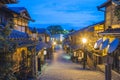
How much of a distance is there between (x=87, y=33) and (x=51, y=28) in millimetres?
94783

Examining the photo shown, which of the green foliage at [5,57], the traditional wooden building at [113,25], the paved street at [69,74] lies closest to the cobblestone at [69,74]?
the paved street at [69,74]

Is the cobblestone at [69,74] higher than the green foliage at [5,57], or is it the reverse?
the green foliage at [5,57]

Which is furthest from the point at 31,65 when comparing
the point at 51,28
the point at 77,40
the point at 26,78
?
the point at 51,28

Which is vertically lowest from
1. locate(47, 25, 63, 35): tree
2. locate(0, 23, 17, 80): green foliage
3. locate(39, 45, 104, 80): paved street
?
locate(39, 45, 104, 80): paved street

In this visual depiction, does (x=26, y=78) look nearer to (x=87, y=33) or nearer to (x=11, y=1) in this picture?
(x=11, y=1)

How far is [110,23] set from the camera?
92.4 feet

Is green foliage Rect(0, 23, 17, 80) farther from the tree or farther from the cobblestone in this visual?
the tree

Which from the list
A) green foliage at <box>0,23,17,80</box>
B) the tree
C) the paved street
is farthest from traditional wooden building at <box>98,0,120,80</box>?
the tree

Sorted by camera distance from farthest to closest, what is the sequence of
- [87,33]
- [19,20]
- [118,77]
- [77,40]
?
1. [77,40]
2. [87,33]
3. [19,20]
4. [118,77]

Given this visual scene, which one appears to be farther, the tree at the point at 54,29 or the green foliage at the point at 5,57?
the tree at the point at 54,29

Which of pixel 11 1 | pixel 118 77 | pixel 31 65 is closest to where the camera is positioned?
pixel 11 1

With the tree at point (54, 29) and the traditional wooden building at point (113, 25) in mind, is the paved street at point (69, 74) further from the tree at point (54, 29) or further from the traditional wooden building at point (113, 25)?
the tree at point (54, 29)

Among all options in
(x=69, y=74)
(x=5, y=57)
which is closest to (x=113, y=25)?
(x=69, y=74)

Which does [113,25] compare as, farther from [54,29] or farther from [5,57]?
[54,29]
